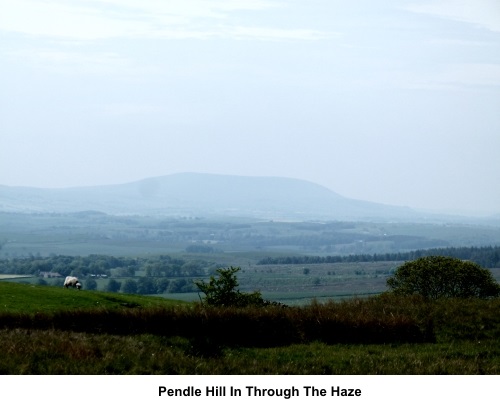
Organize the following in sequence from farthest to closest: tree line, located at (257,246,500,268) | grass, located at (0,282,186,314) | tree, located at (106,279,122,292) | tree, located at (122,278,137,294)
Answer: tree line, located at (257,246,500,268) → tree, located at (106,279,122,292) → tree, located at (122,278,137,294) → grass, located at (0,282,186,314)

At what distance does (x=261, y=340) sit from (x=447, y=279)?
20.5 meters

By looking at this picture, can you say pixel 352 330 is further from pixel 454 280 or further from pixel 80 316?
pixel 454 280

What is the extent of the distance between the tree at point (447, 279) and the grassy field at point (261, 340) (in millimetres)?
15039

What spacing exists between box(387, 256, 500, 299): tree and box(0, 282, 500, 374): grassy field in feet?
49.3

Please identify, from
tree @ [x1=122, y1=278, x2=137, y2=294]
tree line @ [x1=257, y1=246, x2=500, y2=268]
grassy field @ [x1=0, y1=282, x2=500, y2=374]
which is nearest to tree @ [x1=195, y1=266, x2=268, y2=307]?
grassy field @ [x1=0, y1=282, x2=500, y2=374]

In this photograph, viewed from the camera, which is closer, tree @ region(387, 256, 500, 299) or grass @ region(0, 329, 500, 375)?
grass @ region(0, 329, 500, 375)

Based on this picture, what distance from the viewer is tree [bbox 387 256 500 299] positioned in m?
34.2

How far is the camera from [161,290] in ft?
366

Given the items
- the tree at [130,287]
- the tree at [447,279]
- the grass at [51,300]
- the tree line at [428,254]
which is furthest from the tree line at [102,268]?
the grass at [51,300]

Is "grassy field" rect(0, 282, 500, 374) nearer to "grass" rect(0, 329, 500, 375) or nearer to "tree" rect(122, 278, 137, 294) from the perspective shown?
"grass" rect(0, 329, 500, 375)

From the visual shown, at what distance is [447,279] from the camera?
34.6 metres

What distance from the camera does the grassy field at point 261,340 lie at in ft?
41.6

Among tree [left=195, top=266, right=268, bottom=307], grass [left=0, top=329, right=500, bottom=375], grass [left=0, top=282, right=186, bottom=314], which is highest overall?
tree [left=195, top=266, right=268, bottom=307]

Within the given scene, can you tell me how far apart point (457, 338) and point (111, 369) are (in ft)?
24.2
